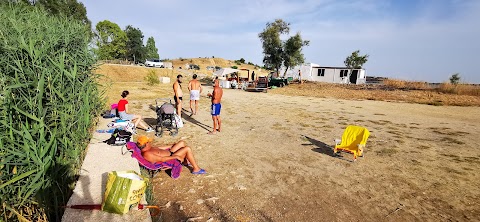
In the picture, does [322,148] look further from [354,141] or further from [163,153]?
[163,153]

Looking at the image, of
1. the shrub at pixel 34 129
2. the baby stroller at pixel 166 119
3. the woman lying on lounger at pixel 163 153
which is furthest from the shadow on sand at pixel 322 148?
the shrub at pixel 34 129

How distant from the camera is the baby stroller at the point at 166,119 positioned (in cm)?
714

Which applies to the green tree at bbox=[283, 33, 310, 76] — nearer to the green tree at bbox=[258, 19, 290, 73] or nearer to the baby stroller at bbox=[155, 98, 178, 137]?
the green tree at bbox=[258, 19, 290, 73]

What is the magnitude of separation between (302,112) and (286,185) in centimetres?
871

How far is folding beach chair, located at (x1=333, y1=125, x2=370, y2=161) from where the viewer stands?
6.03 meters

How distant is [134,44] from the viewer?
197 feet

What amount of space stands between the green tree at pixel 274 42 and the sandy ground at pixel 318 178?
79.1 ft

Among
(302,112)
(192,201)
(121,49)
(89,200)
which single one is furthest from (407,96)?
(121,49)

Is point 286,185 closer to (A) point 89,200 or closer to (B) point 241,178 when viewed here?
(B) point 241,178

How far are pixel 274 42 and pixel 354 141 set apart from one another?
26611 millimetres

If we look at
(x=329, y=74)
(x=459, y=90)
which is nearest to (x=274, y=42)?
(x=329, y=74)

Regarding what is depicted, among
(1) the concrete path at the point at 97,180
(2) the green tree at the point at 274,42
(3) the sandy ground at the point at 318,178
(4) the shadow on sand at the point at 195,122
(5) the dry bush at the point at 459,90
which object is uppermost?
(2) the green tree at the point at 274,42

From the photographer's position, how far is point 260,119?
35.2 ft

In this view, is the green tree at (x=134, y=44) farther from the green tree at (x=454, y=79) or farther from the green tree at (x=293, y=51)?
the green tree at (x=454, y=79)
